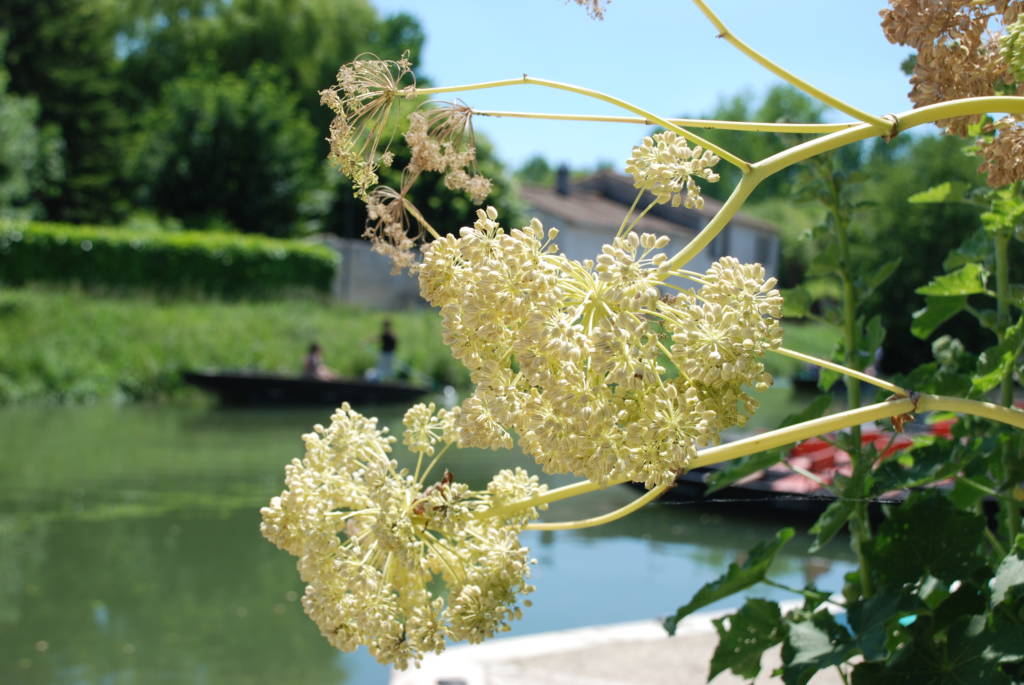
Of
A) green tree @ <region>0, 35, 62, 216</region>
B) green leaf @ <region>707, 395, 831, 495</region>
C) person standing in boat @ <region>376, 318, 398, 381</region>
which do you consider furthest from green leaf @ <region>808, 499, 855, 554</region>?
green tree @ <region>0, 35, 62, 216</region>

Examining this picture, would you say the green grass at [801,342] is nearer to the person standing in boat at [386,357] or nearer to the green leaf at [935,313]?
the person standing in boat at [386,357]

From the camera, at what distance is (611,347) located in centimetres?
118

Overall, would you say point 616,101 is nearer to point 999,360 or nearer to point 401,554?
point 401,554

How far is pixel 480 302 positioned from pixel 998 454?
1541 mm

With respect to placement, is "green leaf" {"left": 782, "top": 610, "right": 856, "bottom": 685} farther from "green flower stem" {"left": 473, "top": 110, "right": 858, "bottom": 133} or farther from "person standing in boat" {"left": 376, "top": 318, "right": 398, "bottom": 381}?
"person standing in boat" {"left": 376, "top": 318, "right": 398, "bottom": 381}

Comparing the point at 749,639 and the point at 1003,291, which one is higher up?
the point at 1003,291

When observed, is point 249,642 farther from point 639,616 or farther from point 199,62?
point 199,62

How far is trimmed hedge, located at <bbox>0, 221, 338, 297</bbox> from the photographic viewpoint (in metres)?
25.8

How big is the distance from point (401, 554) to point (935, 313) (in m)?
1.63

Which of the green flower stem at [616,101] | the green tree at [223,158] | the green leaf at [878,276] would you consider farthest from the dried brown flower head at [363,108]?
the green tree at [223,158]

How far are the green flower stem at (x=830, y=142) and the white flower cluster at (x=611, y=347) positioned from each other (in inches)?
1.6

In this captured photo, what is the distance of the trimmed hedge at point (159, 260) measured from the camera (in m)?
25.8

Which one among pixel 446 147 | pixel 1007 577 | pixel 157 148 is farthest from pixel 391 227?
pixel 157 148

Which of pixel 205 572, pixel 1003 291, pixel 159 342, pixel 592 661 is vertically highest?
pixel 1003 291
